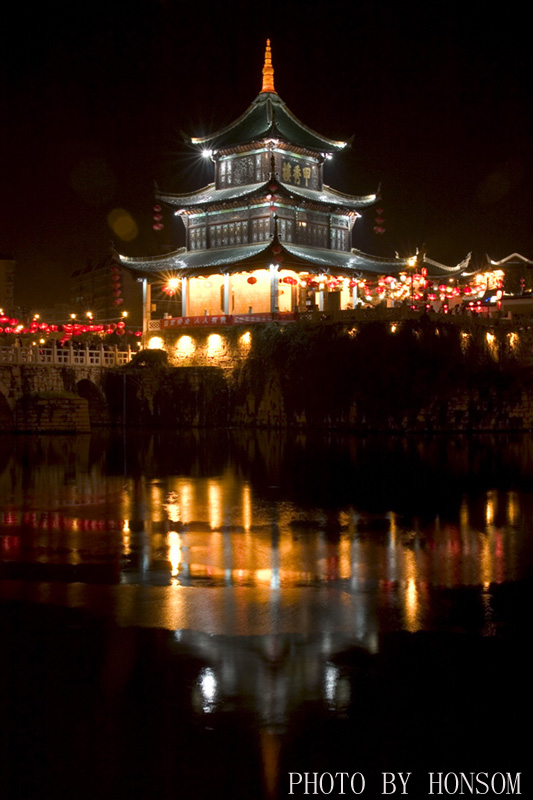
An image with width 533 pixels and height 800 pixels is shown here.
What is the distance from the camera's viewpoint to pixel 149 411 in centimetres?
4400

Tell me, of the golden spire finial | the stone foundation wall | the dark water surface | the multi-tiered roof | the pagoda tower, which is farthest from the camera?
the golden spire finial

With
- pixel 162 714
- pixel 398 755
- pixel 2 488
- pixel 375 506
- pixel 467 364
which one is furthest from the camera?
pixel 467 364

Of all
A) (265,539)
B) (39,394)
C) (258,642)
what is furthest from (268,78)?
(258,642)

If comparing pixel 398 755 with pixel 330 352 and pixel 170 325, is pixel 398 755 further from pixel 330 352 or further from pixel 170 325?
pixel 170 325

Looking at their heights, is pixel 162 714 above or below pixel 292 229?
below

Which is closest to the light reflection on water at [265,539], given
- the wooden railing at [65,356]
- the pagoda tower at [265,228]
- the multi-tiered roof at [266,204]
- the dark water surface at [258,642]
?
the dark water surface at [258,642]

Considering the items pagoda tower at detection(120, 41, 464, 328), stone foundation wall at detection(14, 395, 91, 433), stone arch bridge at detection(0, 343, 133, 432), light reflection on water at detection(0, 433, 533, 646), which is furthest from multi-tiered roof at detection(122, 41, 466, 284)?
light reflection on water at detection(0, 433, 533, 646)

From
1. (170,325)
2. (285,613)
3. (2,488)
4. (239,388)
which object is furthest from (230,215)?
(285,613)

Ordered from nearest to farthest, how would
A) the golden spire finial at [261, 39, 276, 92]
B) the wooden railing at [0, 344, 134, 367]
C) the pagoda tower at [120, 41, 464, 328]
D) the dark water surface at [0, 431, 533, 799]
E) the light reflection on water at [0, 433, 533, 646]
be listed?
the dark water surface at [0, 431, 533, 799], the light reflection on water at [0, 433, 533, 646], the wooden railing at [0, 344, 134, 367], the pagoda tower at [120, 41, 464, 328], the golden spire finial at [261, 39, 276, 92]

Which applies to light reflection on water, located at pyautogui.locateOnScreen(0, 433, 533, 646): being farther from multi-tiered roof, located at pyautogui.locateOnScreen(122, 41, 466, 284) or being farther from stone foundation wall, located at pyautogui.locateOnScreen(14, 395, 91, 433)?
multi-tiered roof, located at pyautogui.locateOnScreen(122, 41, 466, 284)

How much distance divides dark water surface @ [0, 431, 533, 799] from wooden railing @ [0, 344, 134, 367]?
74.7ft

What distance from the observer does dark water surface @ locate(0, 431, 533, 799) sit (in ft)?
19.0

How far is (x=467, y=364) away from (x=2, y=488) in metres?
25.8

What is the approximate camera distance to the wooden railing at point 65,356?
3884 cm
